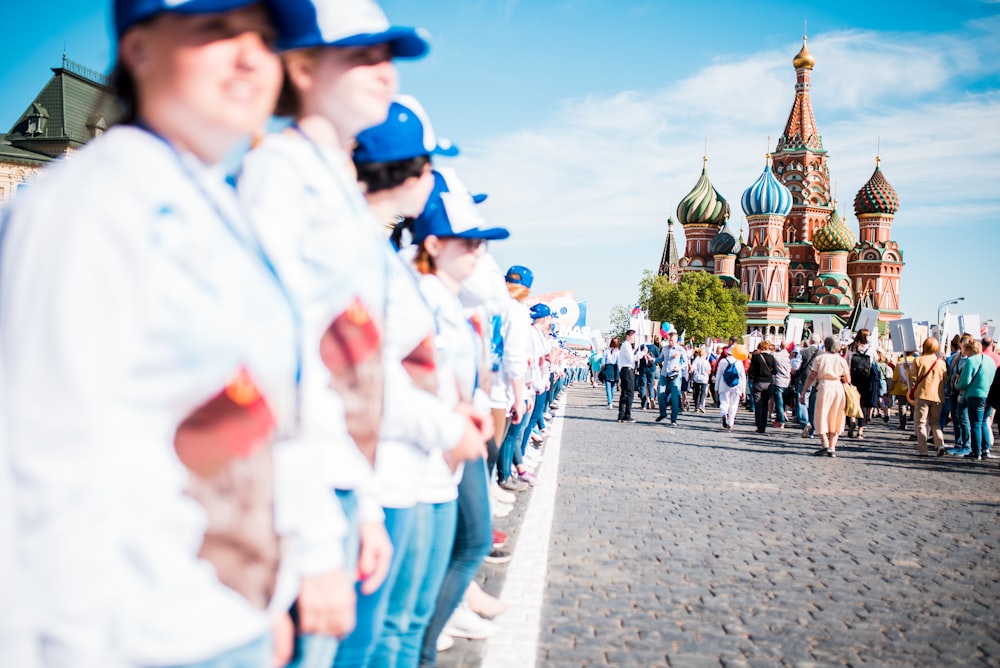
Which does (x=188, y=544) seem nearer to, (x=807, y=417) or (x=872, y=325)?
(x=807, y=417)

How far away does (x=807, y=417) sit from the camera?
18.4 m

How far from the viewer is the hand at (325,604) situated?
170 cm

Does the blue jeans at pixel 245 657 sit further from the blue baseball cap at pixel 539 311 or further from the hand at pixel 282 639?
the blue baseball cap at pixel 539 311

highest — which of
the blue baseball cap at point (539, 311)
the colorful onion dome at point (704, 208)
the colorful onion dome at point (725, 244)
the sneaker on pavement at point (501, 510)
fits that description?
the colorful onion dome at point (704, 208)

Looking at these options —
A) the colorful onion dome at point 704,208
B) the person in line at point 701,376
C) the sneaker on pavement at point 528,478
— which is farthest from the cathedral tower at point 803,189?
the sneaker on pavement at point 528,478

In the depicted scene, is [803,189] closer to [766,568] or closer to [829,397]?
[829,397]

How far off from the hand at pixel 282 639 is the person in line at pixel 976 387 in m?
14.7

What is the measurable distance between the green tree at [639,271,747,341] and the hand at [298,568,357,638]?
291 ft

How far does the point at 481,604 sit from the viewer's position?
4.90 metres

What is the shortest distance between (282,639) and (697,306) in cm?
9113

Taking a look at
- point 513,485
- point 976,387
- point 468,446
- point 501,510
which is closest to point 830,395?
point 976,387

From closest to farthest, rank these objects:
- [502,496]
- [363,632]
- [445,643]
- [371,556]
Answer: [371,556]
[363,632]
[445,643]
[502,496]

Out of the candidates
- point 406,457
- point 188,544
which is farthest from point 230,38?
point 406,457

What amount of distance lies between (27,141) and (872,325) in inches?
1848
